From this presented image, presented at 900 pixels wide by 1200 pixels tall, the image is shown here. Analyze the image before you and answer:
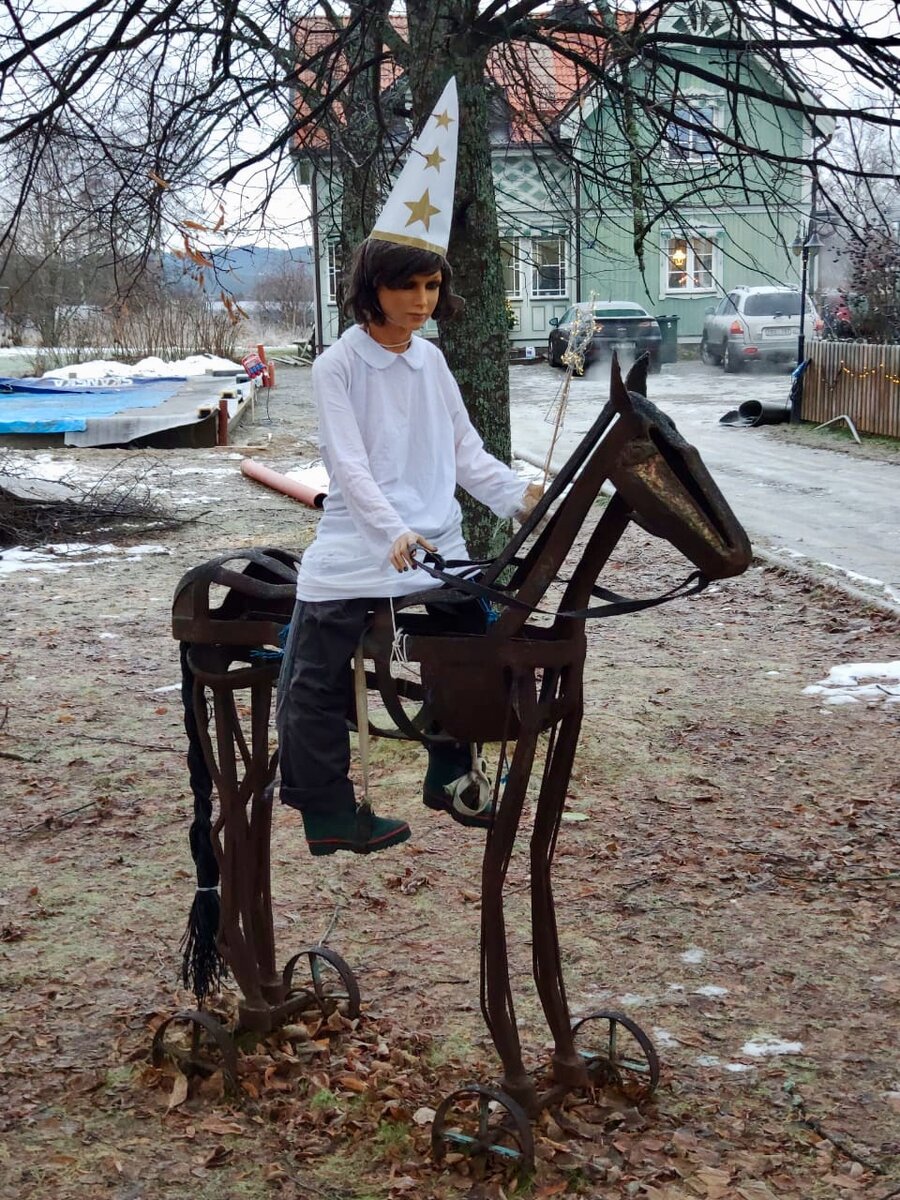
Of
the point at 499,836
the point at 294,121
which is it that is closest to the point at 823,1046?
the point at 499,836

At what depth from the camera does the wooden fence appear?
630 inches

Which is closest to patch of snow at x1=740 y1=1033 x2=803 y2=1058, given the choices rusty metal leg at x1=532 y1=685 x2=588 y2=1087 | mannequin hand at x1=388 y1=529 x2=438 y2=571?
rusty metal leg at x1=532 y1=685 x2=588 y2=1087

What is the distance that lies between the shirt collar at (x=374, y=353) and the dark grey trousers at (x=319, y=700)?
538 mm

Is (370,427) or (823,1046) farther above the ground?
(370,427)

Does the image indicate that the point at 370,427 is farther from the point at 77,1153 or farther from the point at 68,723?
the point at 68,723

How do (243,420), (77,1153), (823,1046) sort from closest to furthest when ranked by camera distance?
1. (77,1153)
2. (823,1046)
3. (243,420)

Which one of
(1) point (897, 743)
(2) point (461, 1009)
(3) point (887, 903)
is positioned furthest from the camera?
(1) point (897, 743)

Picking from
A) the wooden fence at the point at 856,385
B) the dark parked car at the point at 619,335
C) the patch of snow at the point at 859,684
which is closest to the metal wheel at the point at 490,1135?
the patch of snow at the point at 859,684

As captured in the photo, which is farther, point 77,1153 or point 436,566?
point 77,1153

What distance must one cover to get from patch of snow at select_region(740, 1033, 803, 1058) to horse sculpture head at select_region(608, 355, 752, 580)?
154 cm

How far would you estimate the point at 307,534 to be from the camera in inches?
421

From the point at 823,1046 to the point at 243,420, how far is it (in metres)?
18.1

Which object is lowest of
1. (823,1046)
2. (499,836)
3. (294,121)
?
(823,1046)

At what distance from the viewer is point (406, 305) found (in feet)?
9.36
